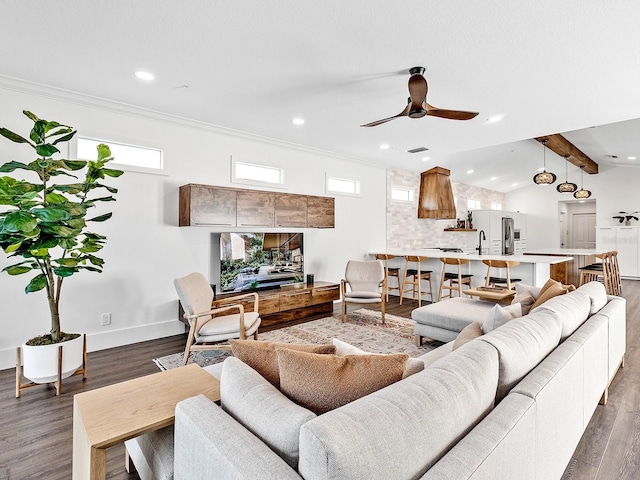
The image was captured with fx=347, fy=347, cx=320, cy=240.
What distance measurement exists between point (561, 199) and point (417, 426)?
528 inches

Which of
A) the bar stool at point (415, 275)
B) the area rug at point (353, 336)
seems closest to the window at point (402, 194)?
the bar stool at point (415, 275)

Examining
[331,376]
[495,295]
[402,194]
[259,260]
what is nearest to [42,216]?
[331,376]

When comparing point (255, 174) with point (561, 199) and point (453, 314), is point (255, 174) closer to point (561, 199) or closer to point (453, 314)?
point (453, 314)

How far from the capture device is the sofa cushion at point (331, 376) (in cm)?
116

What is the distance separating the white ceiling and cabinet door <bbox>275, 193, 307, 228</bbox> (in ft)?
3.41

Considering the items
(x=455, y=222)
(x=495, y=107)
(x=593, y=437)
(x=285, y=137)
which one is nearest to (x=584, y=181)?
(x=455, y=222)

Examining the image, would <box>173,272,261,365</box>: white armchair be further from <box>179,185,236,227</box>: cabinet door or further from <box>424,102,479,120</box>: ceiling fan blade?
<box>424,102,479,120</box>: ceiling fan blade

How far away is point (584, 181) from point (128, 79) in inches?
501

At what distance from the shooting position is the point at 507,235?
35.3 ft

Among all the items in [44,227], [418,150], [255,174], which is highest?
[418,150]

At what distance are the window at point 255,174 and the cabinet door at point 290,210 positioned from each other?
0.47m

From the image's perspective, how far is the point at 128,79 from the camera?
3229mm

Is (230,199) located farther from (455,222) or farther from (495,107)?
(455,222)

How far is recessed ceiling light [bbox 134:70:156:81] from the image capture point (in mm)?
3109
